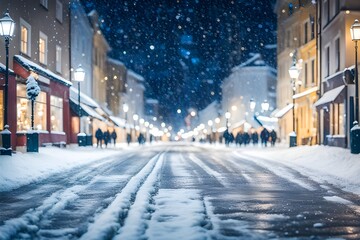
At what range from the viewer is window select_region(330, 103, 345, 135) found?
28828mm

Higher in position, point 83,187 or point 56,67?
point 56,67

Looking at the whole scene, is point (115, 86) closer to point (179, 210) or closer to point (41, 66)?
point (41, 66)

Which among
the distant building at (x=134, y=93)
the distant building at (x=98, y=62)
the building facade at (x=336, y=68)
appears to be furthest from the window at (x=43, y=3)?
the distant building at (x=134, y=93)

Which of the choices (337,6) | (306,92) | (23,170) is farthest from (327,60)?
(23,170)

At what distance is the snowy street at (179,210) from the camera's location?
6848 mm

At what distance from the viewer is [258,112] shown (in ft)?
279

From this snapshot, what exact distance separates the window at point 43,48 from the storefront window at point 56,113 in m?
2.14

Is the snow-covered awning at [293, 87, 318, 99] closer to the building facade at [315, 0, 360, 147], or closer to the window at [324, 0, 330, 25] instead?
the building facade at [315, 0, 360, 147]

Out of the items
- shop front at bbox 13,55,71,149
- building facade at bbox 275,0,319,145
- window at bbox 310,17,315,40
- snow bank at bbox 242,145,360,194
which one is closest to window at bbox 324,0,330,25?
building facade at bbox 275,0,319,145

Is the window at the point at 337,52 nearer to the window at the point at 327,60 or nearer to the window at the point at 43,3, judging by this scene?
the window at the point at 327,60

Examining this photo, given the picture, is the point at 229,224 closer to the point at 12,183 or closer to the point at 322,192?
the point at 322,192

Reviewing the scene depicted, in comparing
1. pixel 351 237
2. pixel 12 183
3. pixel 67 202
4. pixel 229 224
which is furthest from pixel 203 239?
pixel 12 183

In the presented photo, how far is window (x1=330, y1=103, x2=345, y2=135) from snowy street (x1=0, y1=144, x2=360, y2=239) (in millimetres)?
15447

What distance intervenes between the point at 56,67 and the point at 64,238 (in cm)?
2906
